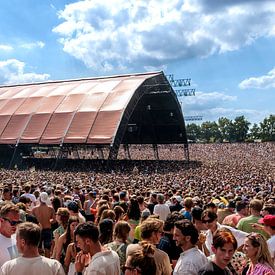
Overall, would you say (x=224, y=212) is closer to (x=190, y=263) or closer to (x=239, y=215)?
(x=239, y=215)

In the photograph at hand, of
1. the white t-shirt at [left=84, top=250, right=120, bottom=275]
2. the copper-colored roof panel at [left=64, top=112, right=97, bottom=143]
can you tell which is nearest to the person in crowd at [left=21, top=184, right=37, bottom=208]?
the white t-shirt at [left=84, top=250, right=120, bottom=275]

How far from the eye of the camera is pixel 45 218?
861 centimetres

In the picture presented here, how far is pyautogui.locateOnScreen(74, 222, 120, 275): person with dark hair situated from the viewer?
4.30 m

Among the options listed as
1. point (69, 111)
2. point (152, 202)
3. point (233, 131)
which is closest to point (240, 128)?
point (233, 131)

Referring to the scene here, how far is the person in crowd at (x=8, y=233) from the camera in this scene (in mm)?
4812

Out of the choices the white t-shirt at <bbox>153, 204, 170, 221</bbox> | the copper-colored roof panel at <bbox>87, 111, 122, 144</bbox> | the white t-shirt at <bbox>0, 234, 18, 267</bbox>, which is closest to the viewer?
the white t-shirt at <bbox>0, 234, 18, 267</bbox>

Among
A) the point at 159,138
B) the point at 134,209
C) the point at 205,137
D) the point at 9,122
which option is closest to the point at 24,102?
the point at 9,122

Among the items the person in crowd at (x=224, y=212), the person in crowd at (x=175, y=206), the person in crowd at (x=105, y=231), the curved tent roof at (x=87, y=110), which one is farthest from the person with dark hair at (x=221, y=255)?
the curved tent roof at (x=87, y=110)

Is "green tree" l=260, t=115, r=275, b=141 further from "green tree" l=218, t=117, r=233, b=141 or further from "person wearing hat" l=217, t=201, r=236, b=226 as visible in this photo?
"person wearing hat" l=217, t=201, r=236, b=226

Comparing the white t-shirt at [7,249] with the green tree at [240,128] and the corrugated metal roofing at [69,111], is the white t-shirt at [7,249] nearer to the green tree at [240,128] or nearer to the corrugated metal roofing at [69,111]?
the corrugated metal roofing at [69,111]

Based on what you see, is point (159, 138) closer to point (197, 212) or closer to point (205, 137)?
point (197, 212)

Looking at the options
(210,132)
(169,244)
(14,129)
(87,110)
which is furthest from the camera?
(210,132)

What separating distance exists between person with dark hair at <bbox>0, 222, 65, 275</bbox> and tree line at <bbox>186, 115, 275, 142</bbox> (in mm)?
127000

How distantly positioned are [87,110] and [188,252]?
4210 cm
